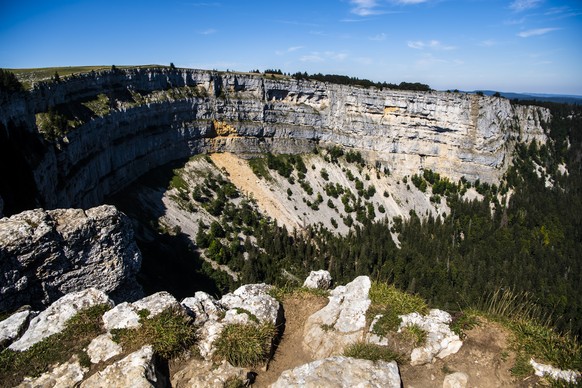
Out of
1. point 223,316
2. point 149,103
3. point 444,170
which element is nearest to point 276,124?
point 149,103

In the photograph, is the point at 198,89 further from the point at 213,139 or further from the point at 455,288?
the point at 455,288

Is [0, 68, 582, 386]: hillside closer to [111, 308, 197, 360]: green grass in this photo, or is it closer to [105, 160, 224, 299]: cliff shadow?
[111, 308, 197, 360]: green grass

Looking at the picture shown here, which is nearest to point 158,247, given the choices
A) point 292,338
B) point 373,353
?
point 292,338

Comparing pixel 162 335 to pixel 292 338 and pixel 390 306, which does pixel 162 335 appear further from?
pixel 390 306

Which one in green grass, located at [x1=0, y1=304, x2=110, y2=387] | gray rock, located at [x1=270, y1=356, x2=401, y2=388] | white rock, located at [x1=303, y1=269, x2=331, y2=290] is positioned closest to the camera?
green grass, located at [x1=0, y1=304, x2=110, y2=387]

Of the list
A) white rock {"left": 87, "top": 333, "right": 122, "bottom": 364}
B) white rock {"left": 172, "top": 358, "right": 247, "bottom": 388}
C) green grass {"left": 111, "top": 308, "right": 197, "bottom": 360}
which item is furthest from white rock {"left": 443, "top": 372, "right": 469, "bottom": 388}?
white rock {"left": 87, "top": 333, "right": 122, "bottom": 364}

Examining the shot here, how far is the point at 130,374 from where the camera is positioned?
11141 millimetres

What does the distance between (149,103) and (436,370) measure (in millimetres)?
68655

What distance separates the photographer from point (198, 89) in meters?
83.1

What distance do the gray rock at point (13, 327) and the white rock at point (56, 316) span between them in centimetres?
37

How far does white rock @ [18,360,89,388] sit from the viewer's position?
11.1m

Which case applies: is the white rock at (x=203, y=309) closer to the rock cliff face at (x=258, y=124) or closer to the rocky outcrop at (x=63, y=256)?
the rocky outcrop at (x=63, y=256)

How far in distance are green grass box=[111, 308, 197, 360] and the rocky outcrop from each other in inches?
348

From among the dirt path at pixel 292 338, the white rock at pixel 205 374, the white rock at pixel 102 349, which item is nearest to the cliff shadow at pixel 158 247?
the dirt path at pixel 292 338
